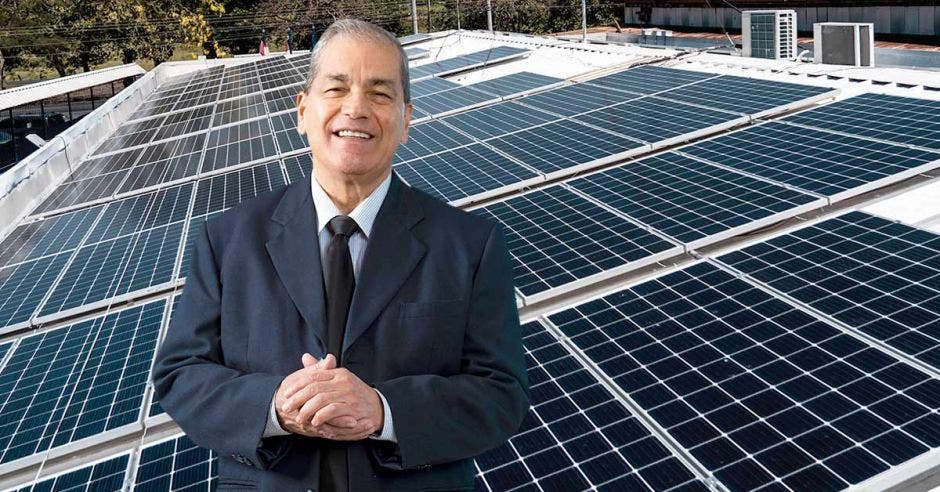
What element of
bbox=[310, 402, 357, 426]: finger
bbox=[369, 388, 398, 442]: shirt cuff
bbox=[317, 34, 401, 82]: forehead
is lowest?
bbox=[369, 388, 398, 442]: shirt cuff

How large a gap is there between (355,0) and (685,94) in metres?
57.9

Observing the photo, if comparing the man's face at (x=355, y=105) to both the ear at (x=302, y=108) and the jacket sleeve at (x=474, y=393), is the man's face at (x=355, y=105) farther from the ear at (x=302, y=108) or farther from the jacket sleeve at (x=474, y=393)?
the jacket sleeve at (x=474, y=393)

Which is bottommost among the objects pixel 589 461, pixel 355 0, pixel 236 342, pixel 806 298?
pixel 589 461

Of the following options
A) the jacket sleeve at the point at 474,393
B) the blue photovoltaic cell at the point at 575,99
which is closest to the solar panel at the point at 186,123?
the blue photovoltaic cell at the point at 575,99

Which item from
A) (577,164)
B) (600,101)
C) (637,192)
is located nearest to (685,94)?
(600,101)

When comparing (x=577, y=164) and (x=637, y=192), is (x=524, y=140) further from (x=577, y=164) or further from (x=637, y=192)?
(x=637, y=192)

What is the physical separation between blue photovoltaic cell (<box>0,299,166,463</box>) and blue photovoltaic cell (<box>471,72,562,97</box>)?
33.8ft

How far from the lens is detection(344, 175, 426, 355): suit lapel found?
9.09ft

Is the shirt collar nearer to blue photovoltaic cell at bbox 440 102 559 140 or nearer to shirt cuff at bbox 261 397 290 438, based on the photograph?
shirt cuff at bbox 261 397 290 438

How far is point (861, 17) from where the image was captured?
31688 mm

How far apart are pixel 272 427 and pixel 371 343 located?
0.42 meters

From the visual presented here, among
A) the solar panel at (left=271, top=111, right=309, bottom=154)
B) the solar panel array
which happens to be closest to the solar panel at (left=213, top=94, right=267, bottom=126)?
the solar panel at (left=271, top=111, right=309, bottom=154)

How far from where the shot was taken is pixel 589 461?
15.5 feet

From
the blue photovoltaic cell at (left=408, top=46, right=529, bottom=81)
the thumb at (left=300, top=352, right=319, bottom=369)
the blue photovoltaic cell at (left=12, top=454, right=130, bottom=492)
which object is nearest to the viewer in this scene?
the thumb at (left=300, top=352, right=319, bottom=369)
